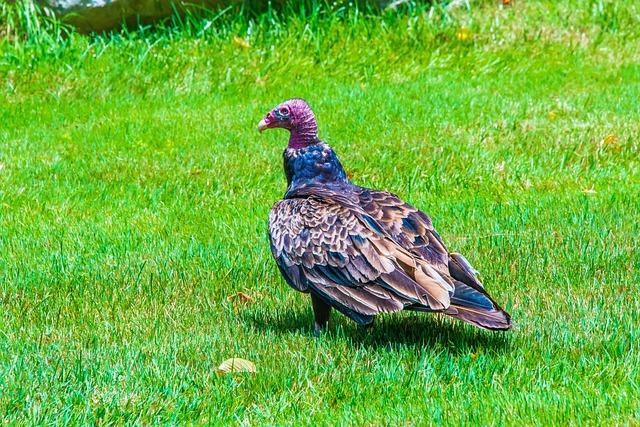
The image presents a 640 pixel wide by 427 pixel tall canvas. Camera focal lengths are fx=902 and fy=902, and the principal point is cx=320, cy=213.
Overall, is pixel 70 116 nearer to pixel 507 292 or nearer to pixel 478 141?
pixel 478 141

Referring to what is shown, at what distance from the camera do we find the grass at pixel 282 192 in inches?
161

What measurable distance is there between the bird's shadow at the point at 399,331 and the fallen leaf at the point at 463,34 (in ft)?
19.6

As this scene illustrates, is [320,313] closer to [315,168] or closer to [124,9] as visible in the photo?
[315,168]

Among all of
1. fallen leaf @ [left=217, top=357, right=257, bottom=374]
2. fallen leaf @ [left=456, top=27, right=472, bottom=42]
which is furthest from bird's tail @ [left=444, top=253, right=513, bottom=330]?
fallen leaf @ [left=456, top=27, right=472, bottom=42]

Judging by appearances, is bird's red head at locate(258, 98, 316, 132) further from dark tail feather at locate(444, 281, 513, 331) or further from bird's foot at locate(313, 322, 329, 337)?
dark tail feather at locate(444, 281, 513, 331)

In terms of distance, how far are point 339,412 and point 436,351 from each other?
0.80m

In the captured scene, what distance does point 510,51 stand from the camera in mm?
10391

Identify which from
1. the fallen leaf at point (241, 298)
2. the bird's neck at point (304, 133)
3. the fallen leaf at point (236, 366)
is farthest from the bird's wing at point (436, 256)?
the fallen leaf at point (241, 298)

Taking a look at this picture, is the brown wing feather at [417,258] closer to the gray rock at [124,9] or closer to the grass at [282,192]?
the grass at [282,192]

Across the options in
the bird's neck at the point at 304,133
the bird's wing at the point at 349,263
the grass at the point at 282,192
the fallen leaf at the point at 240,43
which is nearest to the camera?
the grass at the point at 282,192

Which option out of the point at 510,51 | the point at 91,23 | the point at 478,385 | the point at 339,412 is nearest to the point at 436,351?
the point at 478,385

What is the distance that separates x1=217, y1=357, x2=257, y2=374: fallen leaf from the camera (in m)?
4.27

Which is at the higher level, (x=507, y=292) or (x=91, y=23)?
(x=91, y=23)

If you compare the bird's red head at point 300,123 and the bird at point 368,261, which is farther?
the bird's red head at point 300,123
